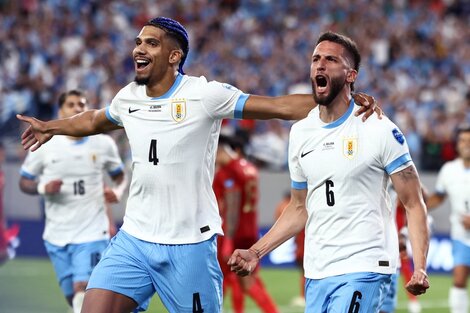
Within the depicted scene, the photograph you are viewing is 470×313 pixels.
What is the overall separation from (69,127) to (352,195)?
220cm

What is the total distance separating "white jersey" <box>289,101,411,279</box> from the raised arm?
166 centimetres

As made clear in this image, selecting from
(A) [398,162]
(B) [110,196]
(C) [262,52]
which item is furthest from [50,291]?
(C) [262,52]

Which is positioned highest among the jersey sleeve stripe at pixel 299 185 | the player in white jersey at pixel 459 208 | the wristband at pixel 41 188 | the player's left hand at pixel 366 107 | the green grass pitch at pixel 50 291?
the player's left hand at pixel 366 107

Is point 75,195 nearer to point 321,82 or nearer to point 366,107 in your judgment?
point 321,82

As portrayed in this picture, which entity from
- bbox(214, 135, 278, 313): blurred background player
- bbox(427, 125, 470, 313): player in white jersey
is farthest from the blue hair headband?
bbox(427, 125, 470, 313): player in white jersey

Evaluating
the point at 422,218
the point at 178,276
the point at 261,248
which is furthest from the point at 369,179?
the point at 178,276

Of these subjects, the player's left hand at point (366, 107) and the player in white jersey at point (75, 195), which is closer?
the player's left hand at point (366, 107)

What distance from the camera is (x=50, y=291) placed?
15.7 metres

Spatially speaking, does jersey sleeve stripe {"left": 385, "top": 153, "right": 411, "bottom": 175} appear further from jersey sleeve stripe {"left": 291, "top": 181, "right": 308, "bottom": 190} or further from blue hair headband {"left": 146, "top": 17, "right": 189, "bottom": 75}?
blue hair headband {"left": 146, "top": 17, "right": 189, "bottom": 75}

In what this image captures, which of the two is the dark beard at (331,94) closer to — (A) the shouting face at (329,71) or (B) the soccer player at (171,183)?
(A) the shouting face at (329,71)

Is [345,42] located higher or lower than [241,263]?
higher

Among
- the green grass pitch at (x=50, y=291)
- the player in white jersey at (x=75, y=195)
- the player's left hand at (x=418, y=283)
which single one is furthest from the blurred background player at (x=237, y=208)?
the player's left hand at (x=418, y=283)

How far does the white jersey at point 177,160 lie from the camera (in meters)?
7.25

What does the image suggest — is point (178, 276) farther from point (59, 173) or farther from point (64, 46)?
point (64, 46)
